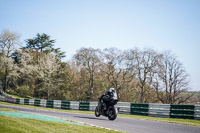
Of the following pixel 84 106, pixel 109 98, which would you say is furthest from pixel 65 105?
pixel 109 98

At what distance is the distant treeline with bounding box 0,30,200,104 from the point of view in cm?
4619

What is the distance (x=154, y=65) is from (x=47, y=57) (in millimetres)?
27639

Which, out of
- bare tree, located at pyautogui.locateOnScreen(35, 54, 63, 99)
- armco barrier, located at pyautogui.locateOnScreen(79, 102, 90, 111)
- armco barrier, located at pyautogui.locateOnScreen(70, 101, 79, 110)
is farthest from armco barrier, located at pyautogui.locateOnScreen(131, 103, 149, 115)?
bare tree, located at pyautogui.locateOnScreen(35, 54, 63, 99)

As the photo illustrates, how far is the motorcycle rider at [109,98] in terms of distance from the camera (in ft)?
40.9

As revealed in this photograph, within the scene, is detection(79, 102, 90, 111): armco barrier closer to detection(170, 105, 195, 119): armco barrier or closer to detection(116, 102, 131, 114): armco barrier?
detection(116, 102, 131, 114): armco barrier

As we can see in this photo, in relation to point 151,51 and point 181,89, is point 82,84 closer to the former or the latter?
point 151,51

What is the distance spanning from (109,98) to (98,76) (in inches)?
1511

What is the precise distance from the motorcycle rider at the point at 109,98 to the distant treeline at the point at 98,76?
103 ft

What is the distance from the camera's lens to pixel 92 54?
4906 cm

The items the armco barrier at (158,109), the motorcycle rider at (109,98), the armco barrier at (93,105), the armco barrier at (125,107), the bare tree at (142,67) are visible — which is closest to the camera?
the motorcycle rider at (109,98)

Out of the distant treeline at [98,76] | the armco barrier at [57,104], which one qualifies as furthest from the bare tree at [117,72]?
the armco barrier at [57,104]

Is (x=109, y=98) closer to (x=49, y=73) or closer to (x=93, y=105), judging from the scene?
(x=93, y=105)

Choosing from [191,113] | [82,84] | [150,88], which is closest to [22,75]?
[82,84]

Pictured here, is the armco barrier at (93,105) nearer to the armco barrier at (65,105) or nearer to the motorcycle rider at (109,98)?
the armco barrier at (65,105)
